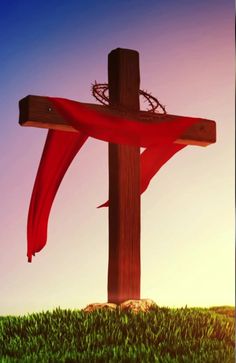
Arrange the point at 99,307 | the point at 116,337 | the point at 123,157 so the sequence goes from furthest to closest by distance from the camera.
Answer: the point at 123,157 < the point at 99,307 < the point at 116,337

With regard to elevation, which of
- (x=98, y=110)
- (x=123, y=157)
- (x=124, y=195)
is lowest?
(x=124, y=195)

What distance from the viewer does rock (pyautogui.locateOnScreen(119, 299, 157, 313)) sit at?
8.39 ft

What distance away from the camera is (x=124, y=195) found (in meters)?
2.65

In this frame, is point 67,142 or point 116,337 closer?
point 116,337

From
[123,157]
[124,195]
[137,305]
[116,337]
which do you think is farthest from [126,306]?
[123,157]

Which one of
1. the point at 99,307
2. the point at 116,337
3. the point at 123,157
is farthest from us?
the point at 123,157

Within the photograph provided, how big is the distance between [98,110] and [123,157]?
0.17 metres

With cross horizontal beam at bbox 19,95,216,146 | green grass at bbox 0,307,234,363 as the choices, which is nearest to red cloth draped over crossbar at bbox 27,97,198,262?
cross horizontal beam at bbox 19,95,216,146

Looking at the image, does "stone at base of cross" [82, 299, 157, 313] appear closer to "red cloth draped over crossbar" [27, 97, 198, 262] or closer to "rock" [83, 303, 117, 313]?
"rock" [83, 303, 117, 313]

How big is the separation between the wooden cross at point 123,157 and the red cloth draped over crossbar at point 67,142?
26 mm

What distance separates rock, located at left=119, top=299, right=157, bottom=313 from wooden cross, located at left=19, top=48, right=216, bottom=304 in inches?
1.0

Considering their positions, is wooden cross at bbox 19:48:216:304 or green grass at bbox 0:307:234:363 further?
wooden cross at bbox 19:48:216:304

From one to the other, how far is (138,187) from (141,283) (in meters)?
0.30

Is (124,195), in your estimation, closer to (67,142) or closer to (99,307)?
(67,142)
